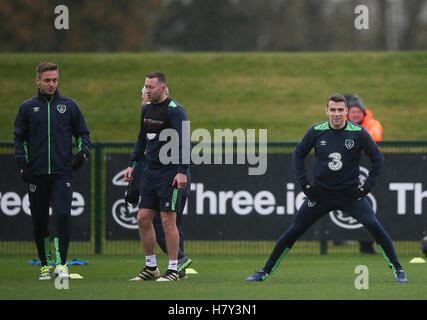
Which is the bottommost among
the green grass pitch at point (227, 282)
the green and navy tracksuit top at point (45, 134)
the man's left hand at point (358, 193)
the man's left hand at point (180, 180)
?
the green grass pitch at point (227, 282)

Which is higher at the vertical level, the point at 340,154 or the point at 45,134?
the point at 45,134

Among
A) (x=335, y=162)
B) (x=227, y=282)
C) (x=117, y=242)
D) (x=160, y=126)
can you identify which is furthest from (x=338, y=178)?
(x=117, y=242)

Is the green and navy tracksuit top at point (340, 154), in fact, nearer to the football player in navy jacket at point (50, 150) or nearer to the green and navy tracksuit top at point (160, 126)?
the green and navy tracksuit top at point (160, 126)

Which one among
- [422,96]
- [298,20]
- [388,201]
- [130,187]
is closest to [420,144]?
[388,201]

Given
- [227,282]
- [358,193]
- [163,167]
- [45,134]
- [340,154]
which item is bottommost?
[227,282]

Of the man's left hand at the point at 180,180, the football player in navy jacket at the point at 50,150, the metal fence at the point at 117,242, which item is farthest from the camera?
the metal fence at the point at 117,242

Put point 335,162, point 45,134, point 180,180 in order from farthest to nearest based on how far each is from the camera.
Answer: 1. point 45,134
2. point 335,162
3. point 180,180

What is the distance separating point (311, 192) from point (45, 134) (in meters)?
3.05

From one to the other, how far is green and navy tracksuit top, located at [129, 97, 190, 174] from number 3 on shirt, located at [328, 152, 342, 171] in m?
1.58

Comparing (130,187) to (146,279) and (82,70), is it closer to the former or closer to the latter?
(146,279)

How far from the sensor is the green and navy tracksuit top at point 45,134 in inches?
400

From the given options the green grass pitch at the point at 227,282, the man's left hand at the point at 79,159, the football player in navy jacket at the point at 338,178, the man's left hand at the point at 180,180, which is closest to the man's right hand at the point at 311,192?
the football player in navy jacket at the point at 338,178

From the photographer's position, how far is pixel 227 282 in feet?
33.4

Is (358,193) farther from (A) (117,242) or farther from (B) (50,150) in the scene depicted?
(A) (117,242)
